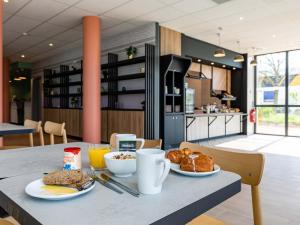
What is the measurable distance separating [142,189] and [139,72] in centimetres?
560

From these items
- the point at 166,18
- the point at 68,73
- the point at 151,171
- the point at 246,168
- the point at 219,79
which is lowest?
the point at 246,168

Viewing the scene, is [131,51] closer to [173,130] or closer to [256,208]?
[173,130]

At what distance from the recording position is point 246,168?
1259 mm

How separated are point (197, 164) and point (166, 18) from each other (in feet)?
16.7

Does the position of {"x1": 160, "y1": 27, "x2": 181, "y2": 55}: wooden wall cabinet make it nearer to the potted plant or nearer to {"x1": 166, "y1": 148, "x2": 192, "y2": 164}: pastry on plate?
the potted plant

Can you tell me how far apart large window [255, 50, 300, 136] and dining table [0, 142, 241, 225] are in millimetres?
8871

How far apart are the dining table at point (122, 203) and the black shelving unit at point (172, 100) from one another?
194 inches

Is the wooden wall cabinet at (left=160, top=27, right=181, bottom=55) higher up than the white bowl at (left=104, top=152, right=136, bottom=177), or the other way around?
the wooden wall cabinet at (left=160, top=27, right=181, bottom=55)

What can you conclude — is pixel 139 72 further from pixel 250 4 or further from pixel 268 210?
pixel 268 210

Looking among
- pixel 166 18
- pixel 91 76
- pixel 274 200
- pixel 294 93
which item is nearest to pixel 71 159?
pixel 274 200

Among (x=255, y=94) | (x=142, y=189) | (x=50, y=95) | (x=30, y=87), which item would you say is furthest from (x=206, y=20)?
(x=30, y=87)

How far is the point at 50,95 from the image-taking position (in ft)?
30.8

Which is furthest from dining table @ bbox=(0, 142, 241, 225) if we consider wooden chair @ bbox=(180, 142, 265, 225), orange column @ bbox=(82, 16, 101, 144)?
orange column @ bbox=(82, 16, 101, 144)

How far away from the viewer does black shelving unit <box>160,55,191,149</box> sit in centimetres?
593
